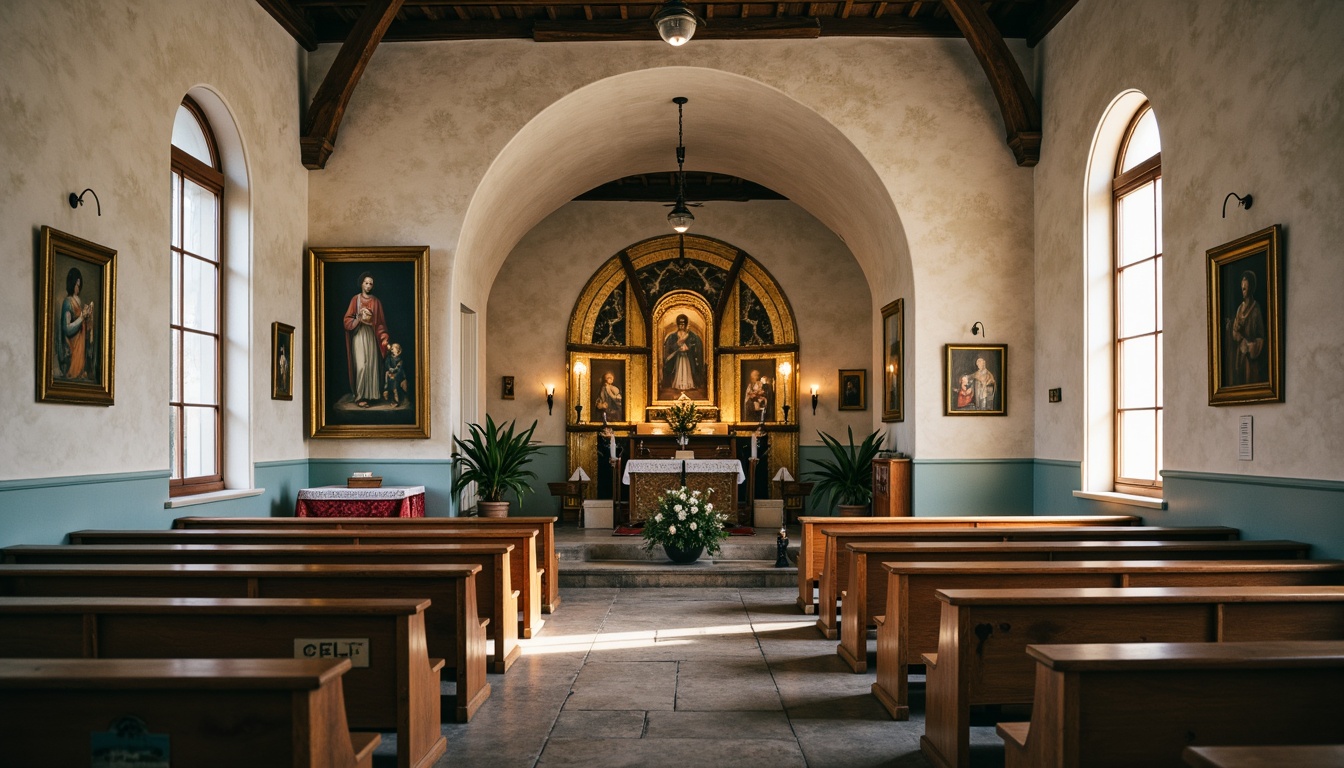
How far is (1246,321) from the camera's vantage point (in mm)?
5754

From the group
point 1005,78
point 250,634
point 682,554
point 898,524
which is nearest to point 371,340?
point 682,554

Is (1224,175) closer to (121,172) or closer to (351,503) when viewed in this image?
(121,172)

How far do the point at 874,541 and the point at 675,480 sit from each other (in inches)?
217

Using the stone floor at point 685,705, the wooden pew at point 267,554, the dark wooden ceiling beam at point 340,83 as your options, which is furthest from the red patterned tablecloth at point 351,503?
the dark wooden ceiling beam at point 340,83

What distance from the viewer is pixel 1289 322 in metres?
5.39

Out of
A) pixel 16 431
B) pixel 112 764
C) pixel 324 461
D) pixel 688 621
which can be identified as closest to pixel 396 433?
pixel 324 461

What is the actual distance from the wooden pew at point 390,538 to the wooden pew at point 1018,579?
2736 millimetres

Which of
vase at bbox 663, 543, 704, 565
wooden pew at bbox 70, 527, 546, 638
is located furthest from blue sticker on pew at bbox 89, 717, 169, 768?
vase at bbox 663, 543, 704, 565

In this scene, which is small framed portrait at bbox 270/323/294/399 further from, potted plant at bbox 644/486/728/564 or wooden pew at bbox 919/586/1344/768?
wooden pew at bbox 919/586/1344/768

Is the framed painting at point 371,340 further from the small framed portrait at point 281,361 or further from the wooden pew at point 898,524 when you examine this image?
the wooden pew at point 898,524

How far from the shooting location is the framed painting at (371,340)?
30.0 feet

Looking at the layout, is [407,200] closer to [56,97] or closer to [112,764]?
[56,97]

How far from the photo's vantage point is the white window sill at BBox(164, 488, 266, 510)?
682cm

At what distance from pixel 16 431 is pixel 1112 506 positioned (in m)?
7.22
